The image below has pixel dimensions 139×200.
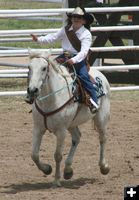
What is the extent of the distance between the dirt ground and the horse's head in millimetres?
1038

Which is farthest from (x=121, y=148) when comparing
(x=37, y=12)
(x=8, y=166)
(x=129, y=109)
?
(x=37, y=12)

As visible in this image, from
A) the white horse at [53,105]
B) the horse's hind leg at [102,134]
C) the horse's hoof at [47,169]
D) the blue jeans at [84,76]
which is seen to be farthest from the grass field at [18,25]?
the horse's hoof at [47,169]

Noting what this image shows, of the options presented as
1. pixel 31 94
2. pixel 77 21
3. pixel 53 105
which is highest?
pixel 77 21

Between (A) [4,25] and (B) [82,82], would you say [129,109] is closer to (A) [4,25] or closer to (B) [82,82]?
(B) [82,82]

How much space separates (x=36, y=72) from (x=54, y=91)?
47 cm

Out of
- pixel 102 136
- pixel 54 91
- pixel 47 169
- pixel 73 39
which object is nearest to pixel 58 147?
pixel 47 169

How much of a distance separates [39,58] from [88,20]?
103 centimetres

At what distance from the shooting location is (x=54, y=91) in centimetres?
770

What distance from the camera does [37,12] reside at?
12.0 meters

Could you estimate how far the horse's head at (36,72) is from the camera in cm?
718

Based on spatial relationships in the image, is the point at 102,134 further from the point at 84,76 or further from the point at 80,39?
the point at 80,39

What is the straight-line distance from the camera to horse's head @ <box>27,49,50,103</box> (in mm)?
7180

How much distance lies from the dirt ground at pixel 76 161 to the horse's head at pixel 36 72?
104 cm

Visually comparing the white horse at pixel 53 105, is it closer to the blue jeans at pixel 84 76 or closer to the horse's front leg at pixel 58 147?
the horse's front leg at pixel 58 147
